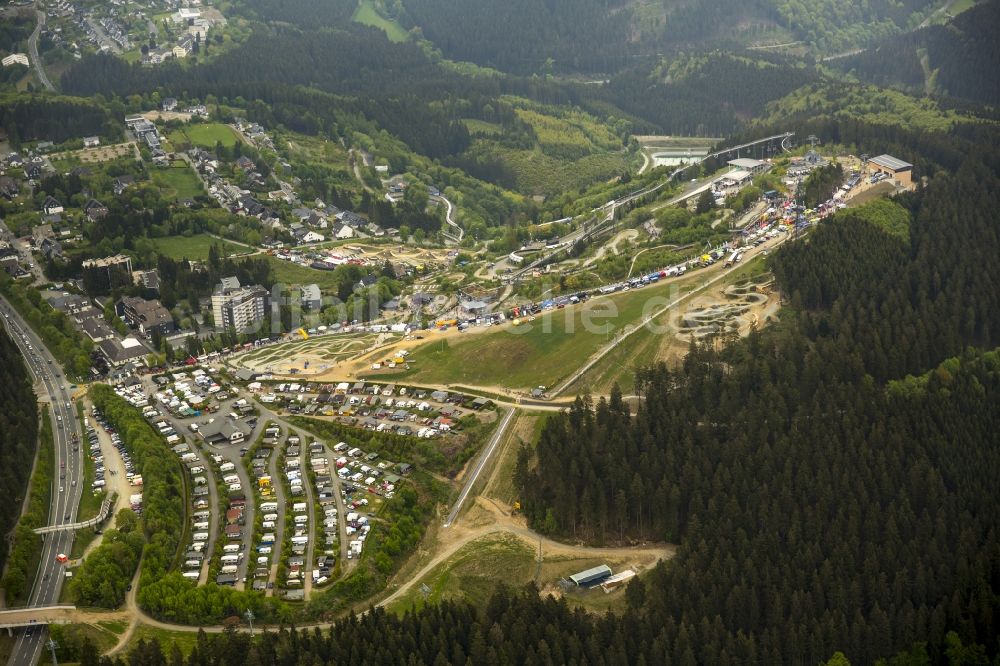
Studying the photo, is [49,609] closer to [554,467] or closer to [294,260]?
[554,467]

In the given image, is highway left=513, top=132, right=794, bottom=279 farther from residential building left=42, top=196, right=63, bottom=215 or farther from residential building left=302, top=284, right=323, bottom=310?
residential building left=42, top=196, right=63, bottom=215

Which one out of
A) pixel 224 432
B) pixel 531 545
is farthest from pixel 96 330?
pixel 531 545

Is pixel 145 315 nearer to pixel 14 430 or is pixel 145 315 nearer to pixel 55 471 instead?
pixel 14 430

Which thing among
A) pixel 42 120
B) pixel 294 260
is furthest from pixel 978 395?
pixel 42 120

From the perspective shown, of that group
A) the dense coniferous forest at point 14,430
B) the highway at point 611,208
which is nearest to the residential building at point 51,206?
the dense coniferous forest at point 14,430

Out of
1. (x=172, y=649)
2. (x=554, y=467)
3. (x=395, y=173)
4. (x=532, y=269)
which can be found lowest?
(x=172, y=649)

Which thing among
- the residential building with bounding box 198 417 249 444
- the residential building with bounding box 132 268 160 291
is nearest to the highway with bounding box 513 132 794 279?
the residential building with bounding box 132 268 160 291
